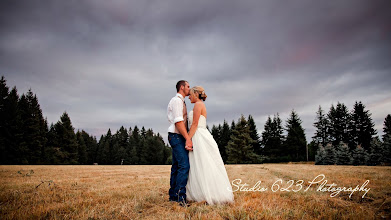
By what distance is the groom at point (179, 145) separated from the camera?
3.65 metres

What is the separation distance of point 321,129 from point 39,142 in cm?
6842

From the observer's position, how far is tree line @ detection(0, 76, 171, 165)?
3022 cm

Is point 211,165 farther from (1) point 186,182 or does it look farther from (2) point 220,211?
(2) point 220,211

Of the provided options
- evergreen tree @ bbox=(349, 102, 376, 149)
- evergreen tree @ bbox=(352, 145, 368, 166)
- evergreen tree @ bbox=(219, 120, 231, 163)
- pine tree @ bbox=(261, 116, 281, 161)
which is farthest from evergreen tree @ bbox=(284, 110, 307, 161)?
evergreen tree @ bbox=(352, 145, 368, 166)

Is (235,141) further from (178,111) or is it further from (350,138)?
(178,111)

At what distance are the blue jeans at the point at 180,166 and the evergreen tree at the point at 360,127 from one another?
52.1 meters

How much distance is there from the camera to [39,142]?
35.0m

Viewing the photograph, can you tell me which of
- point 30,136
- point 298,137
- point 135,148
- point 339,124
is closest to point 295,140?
point 298,137

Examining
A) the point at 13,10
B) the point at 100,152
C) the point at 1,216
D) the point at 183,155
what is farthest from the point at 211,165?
the point at 100,152

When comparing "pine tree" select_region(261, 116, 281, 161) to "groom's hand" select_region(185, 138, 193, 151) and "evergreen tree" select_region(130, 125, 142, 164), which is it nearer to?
"evergreen tree" select_region(130, 125, 142, 164)

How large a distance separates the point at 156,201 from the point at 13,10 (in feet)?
33.2

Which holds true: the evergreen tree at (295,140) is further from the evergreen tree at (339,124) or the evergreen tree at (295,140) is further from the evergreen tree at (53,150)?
the evergreen tree at (53,150)

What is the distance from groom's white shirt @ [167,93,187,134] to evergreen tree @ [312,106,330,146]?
5705 centimetres

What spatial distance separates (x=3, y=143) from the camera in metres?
29.1
